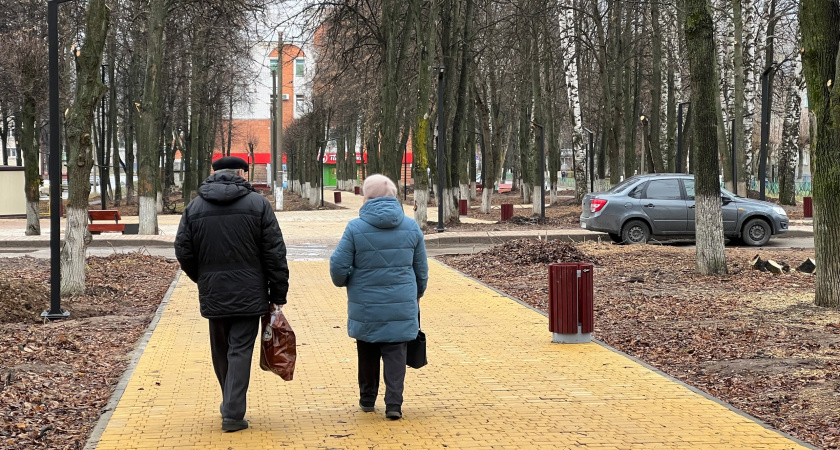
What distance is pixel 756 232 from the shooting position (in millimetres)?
21547

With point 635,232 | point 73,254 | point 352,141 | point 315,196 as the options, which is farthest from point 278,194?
point 73,254

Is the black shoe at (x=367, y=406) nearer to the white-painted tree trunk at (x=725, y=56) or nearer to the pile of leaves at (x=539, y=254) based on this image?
the pile of leaves at (x=539, y=254)

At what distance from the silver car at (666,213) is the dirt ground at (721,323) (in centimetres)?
316

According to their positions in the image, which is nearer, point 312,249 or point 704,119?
point 704,119

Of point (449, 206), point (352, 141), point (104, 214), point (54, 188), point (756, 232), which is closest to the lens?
point (54, 188)

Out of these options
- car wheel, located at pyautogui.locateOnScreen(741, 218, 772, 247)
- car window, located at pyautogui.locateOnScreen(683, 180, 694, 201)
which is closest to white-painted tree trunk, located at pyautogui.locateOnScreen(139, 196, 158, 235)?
car window, located at pyautogui.locateOnScreen(683, 180, 694, 201)

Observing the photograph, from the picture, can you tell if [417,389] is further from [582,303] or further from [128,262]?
[128,262]

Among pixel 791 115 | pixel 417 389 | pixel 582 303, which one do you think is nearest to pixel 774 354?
pixel 582 303

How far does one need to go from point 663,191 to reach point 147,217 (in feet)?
41.3

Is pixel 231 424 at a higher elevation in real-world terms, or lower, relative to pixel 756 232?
lower

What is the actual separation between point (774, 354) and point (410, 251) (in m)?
3.91

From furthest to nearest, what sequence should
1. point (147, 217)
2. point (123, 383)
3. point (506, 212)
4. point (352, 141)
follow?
1. point (352, 141)
2. point (506, 212)
3. point (147, 217)
4. point (123, 383)

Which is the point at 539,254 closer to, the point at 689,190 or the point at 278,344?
the point at 689,190

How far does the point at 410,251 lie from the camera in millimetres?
6297
